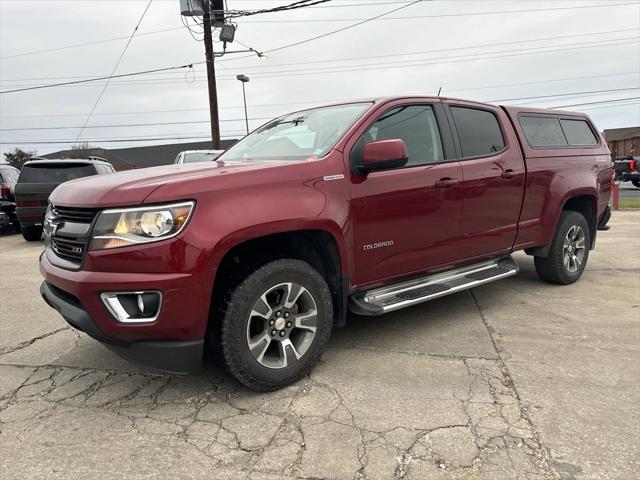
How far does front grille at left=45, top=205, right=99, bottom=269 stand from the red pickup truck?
1 cm

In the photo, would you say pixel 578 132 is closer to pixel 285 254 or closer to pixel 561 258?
pixel 561 258

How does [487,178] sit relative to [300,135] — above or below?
below

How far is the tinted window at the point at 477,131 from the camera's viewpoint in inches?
168

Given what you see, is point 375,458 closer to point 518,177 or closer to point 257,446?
point 257,446

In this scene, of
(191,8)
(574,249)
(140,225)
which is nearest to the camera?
(140,225)

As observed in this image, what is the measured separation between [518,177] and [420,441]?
116 inches

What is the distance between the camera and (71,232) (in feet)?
9.21

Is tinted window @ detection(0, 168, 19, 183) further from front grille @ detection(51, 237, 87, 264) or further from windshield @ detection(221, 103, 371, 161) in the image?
front grille @ detection(51, 237, 87, 264)

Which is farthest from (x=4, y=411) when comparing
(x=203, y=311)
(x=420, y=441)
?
(x=420, y=441)

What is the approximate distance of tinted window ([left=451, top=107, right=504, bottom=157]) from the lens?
14.0 feet

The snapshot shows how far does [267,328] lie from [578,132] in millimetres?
4644

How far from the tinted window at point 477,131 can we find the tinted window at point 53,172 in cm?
793

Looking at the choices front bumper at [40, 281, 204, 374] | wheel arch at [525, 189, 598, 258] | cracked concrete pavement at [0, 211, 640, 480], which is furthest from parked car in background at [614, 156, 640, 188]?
front bumper at [40, 281, 204, 374]

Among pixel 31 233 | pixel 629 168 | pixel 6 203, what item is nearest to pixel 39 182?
pixel 31 233
